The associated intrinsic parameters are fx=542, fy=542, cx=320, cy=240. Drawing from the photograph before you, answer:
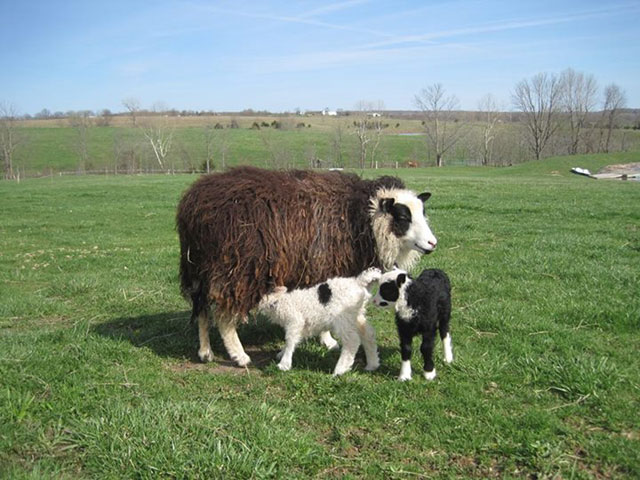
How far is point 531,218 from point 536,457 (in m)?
13.2

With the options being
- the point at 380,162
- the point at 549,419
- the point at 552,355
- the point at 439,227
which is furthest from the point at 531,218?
the point at 380,162

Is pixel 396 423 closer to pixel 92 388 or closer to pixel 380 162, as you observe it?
pixel 92 388

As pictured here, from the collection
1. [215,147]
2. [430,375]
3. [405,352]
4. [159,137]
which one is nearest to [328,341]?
[405,352]

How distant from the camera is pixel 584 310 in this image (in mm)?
6879

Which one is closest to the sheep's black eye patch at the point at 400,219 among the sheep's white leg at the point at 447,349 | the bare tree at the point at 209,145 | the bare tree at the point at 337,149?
the sheep's white leg at the point at 447,349

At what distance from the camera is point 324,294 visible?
5.60 meters

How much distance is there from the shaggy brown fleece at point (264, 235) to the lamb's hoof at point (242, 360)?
0.48 meters

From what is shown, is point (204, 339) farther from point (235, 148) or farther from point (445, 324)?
point (235, 148)

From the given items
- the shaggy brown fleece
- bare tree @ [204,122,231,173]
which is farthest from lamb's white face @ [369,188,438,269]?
bare tree @ [204,122,231,173]

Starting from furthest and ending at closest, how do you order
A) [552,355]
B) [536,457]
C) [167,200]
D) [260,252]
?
[167,200], [260,252], [552,355], [536,457]

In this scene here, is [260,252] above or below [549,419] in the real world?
above

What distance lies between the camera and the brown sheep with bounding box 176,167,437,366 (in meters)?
5.97

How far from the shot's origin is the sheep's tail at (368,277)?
18.6 ft

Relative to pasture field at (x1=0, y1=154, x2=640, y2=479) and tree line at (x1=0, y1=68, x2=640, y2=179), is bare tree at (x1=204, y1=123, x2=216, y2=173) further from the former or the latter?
pasture field at (x1=0, y1=154, x2=640, y2=479)
